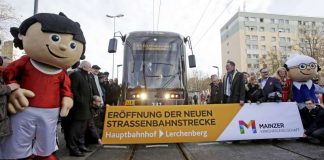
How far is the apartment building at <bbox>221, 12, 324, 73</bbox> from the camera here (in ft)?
244

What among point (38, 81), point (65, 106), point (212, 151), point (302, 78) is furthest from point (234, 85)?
point (38, 81)

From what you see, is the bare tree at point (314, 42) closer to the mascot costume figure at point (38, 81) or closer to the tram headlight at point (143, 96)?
the tram headlight at point (143, 96)

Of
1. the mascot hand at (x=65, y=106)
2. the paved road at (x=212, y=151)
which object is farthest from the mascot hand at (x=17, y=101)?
the paved road at (x=212, y=151)

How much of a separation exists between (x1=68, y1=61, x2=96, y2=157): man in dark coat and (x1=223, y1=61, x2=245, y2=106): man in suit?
11.7 feet

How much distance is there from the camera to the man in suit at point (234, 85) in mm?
8000

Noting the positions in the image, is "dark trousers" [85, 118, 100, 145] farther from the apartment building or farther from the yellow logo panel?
the apartment building

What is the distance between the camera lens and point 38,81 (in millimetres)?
4176

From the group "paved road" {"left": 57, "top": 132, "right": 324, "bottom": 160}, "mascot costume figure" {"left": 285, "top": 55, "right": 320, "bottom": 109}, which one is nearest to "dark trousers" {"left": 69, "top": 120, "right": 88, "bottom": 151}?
"paved road" {"left": 57, "top": 132, "right": 324, "bottom": 160}

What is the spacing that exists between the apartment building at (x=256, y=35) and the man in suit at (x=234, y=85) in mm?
67098

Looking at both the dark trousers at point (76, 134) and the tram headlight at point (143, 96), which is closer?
the dark trousers at point (76, 134)

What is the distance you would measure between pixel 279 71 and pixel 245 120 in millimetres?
1978

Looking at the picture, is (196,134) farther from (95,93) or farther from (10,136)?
(10,136)

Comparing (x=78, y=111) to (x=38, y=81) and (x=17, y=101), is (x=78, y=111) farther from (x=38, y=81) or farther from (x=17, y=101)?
(x=17, y=101)

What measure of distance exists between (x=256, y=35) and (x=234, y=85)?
72.1 metres
